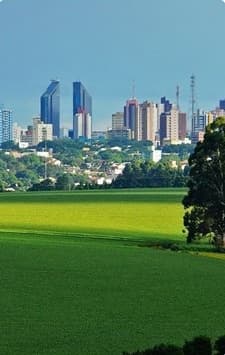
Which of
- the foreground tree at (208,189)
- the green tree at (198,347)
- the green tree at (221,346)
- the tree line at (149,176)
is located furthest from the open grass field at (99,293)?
the tree line at (149,176)

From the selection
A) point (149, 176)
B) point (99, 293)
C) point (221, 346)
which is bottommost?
point (99, 293)

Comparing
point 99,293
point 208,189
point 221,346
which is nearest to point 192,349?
point 221,346

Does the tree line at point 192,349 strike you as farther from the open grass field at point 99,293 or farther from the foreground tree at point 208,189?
the foreground tree at point 208,189

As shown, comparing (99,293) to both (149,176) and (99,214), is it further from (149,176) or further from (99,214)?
(149,176)

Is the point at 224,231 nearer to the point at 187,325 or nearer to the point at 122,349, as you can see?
the point at 187,325

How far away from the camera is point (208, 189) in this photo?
133ft

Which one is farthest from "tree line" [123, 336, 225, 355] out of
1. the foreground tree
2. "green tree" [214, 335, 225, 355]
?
the foreground tree

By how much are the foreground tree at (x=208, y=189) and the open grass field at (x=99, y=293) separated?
276 centimetres

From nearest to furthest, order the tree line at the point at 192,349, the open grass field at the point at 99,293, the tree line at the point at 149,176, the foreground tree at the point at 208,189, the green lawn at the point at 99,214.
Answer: the tree line at the point at 192,349 → the open grass field at the point at 99,293 → the foreground tree at the point at 208,189 → the green lawn at the point at 99,214 → the tree line at the point at 149,176

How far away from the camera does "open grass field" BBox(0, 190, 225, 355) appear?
17.1m

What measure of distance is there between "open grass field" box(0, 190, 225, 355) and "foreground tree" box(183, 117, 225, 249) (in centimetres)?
276

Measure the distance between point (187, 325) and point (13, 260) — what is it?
12095 millimetres

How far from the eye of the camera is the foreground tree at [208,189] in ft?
129

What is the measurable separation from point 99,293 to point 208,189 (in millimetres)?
18095
